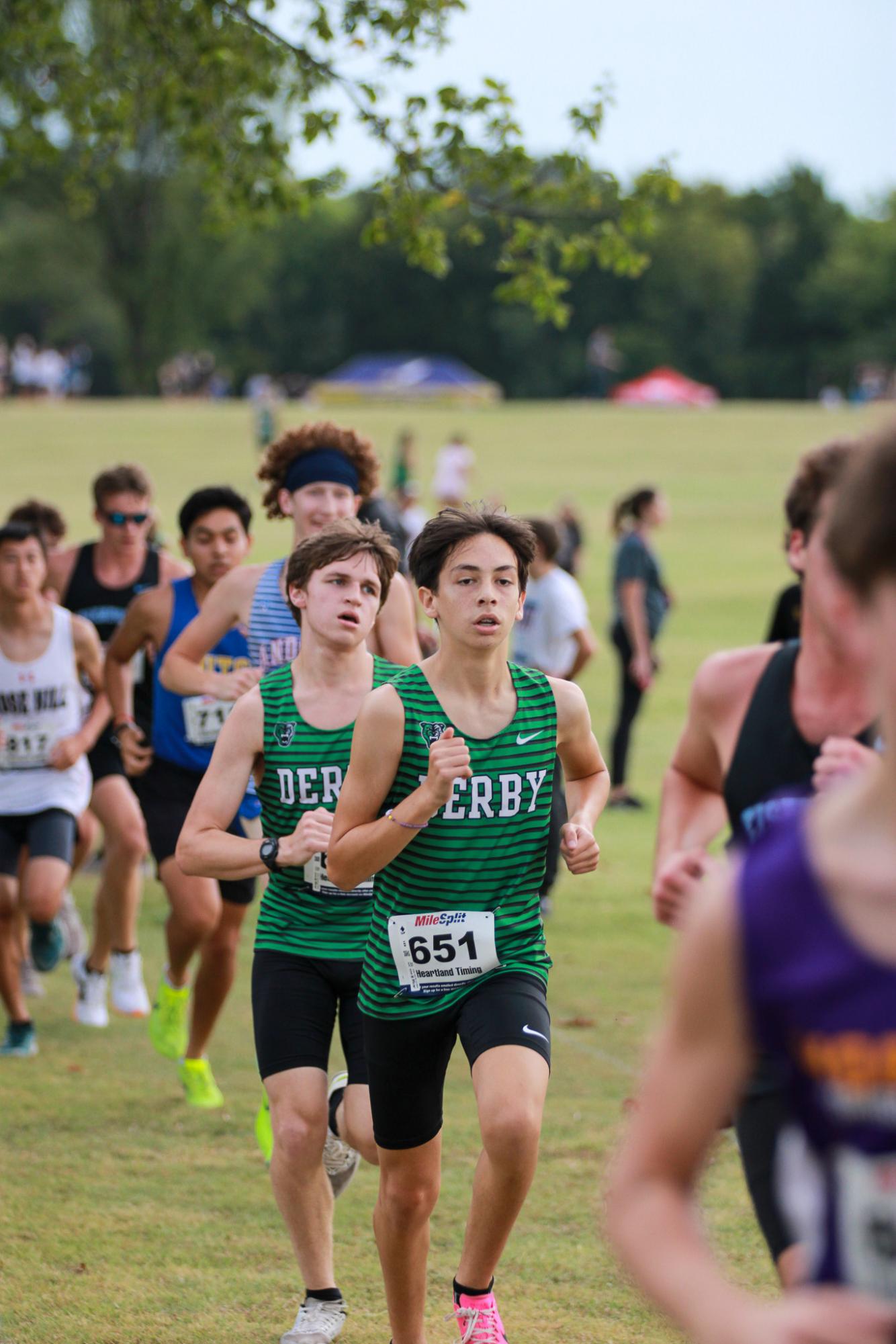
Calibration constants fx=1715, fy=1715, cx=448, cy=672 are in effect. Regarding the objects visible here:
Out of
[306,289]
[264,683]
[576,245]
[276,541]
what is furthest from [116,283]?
[264,683]

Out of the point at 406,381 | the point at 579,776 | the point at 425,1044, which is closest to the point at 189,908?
the point at 579,776

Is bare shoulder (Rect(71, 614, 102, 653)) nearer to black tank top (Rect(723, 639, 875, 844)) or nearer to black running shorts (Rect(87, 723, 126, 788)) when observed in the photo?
black running shorts (Rect(87, 723, 126, 788))

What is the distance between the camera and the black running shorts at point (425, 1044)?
396 centimetres

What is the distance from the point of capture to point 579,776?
14.6 ft

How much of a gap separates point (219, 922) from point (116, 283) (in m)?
70.5

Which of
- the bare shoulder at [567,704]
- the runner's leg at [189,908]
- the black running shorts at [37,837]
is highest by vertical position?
the bare shoulder at [567,704]

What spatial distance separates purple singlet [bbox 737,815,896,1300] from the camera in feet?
5.41

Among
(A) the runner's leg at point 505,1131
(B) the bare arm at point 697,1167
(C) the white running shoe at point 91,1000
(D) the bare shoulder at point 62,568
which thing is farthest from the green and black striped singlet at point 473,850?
(D) the bare shoulder at point 62,568

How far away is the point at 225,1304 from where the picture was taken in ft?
15.5

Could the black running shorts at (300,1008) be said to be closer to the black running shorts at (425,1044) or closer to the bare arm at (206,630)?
the black running shorts at (425,1044)

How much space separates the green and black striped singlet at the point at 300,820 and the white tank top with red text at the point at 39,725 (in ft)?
8.63

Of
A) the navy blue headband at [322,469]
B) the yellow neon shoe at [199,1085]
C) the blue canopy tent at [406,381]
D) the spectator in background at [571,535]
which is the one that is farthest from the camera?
the blue canopy tent at [406,381]

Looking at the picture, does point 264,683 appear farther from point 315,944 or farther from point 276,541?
point 276,541

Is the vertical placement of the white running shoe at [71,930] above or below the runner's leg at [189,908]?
below
